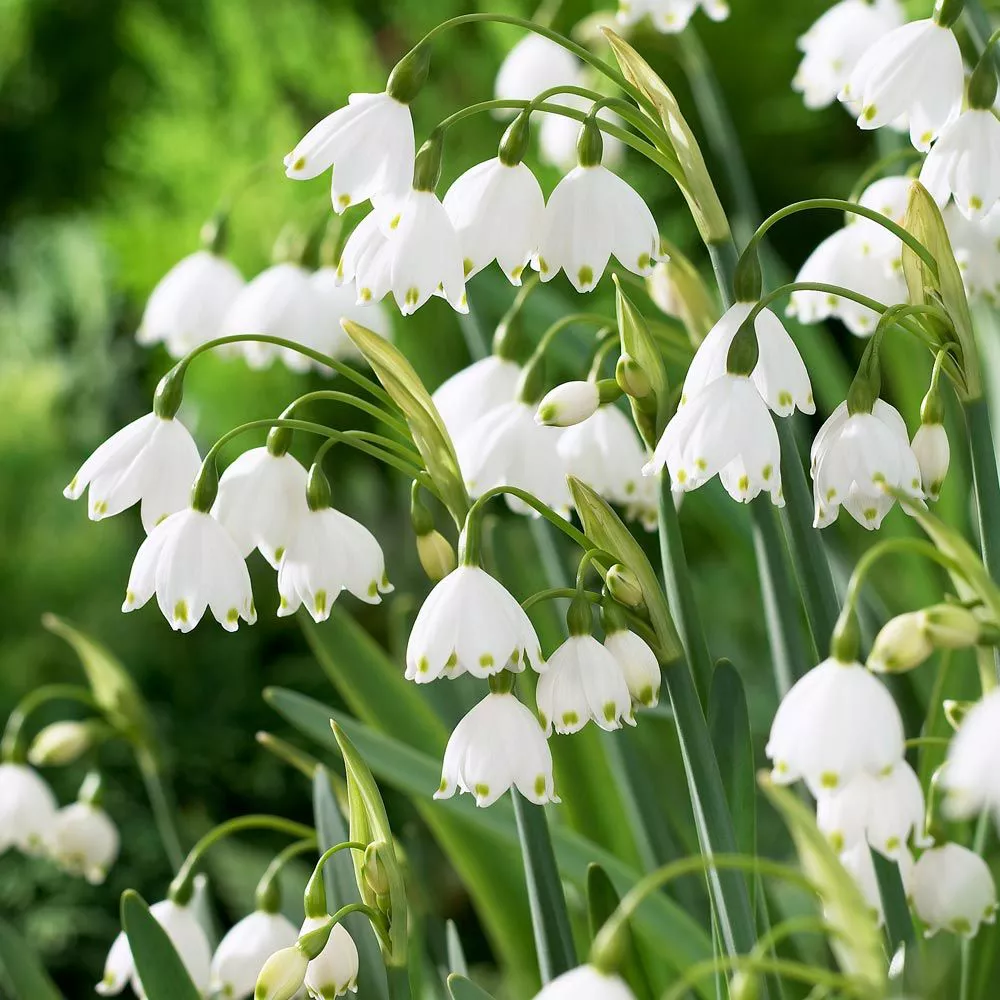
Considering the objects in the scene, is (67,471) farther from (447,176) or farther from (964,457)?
(964,457)

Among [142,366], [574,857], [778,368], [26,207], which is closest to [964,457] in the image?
[574,857]

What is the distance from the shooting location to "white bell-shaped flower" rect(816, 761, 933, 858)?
0.52 m

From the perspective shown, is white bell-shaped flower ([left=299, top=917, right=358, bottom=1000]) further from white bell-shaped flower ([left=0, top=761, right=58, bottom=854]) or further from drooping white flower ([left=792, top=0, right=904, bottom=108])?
drooping white flower ([left=792, top=0, right=904, bottom=108])

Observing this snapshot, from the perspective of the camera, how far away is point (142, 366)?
7.77 feet

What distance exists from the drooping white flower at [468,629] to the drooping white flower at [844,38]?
0.48 meters

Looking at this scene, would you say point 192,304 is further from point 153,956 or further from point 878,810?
point 878,810


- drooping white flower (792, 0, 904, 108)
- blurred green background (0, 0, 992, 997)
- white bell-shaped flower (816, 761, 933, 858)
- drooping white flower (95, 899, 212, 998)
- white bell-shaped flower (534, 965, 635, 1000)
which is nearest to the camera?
white bell-shaped flower (534, 965, 635, 1000)

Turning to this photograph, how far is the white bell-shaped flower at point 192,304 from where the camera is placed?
3.26 ft

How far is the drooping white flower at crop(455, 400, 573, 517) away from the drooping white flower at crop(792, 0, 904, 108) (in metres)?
0.34

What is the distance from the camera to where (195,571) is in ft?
1.93

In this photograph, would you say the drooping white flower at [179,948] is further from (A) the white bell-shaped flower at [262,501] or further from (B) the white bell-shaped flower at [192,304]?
(B) the white bell-shaped flower at [192,304]

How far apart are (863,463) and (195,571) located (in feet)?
0.94


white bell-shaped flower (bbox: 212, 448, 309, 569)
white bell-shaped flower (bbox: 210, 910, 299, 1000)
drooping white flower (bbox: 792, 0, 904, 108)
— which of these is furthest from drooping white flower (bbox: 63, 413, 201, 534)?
drooping white flower (bbox: 792, 0, 904, 108)

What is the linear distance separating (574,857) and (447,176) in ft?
4.07
